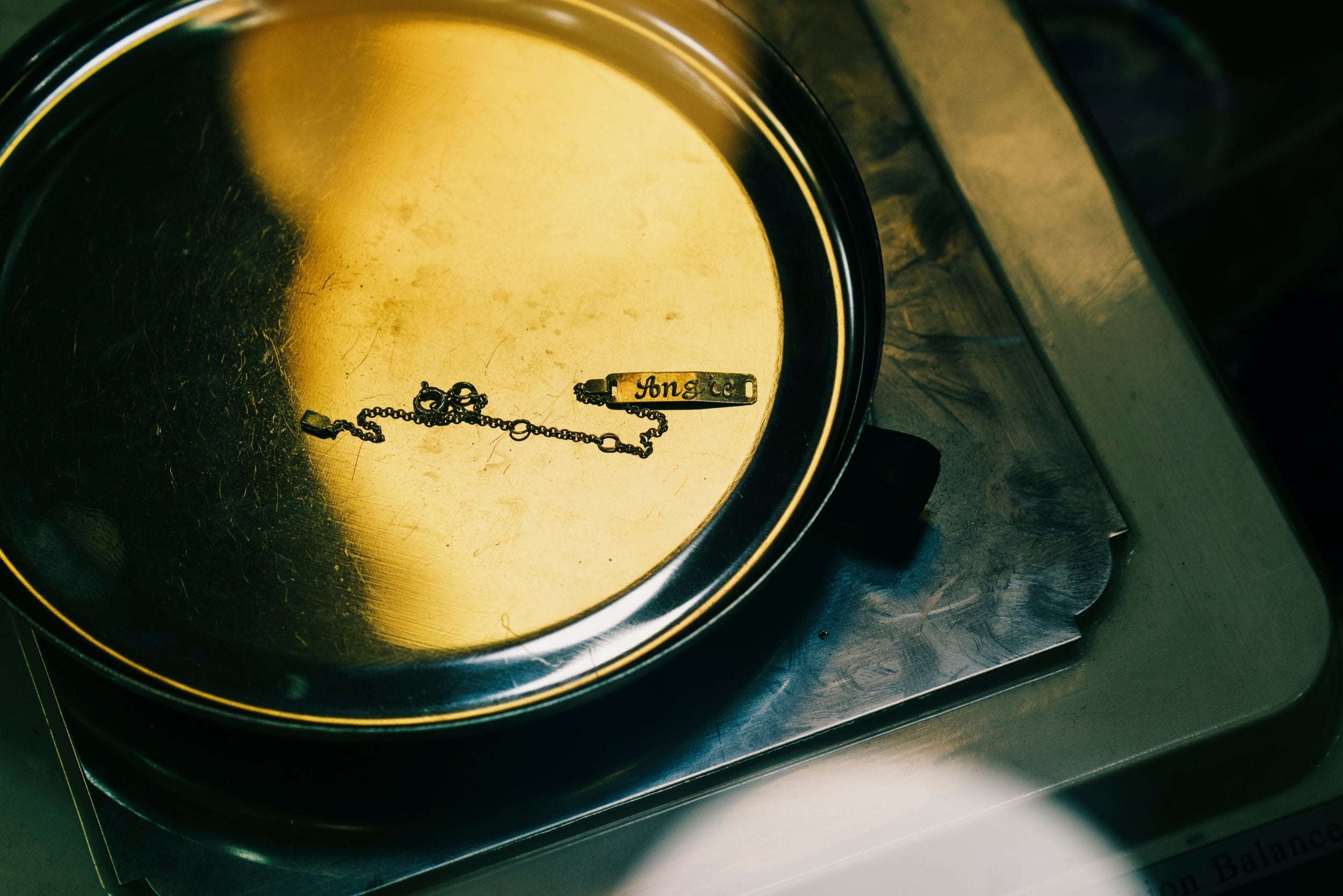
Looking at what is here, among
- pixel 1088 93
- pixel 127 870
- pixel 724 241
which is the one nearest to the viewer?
pixel 127 870

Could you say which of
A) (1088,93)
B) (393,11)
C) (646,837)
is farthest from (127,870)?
(1088,93)

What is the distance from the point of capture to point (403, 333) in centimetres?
67

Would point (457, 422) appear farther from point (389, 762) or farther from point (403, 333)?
point (389, 762)

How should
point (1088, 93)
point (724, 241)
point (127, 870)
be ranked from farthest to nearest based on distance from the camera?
point (1088, 93) → point (724, 241) → point (127, 870)

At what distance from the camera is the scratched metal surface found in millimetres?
589

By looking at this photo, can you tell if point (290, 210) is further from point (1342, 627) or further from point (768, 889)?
point (1342, 627)

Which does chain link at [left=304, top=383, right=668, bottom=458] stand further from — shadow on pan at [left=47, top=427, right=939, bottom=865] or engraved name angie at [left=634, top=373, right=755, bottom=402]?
shadow on pan at [left=47, top=427, right=939, bottom=865]

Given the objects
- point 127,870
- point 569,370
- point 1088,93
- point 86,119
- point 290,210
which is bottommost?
point 127,870

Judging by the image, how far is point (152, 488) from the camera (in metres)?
0.62

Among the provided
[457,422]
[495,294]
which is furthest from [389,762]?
[495,294]

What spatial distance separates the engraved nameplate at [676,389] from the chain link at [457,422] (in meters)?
0.02

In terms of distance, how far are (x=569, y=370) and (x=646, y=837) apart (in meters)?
0.32

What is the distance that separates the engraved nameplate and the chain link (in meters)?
0.02

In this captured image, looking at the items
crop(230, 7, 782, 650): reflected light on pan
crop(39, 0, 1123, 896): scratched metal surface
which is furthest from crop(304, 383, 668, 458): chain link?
→ crop(39, 0, 1123, 896): scratched metal surface
